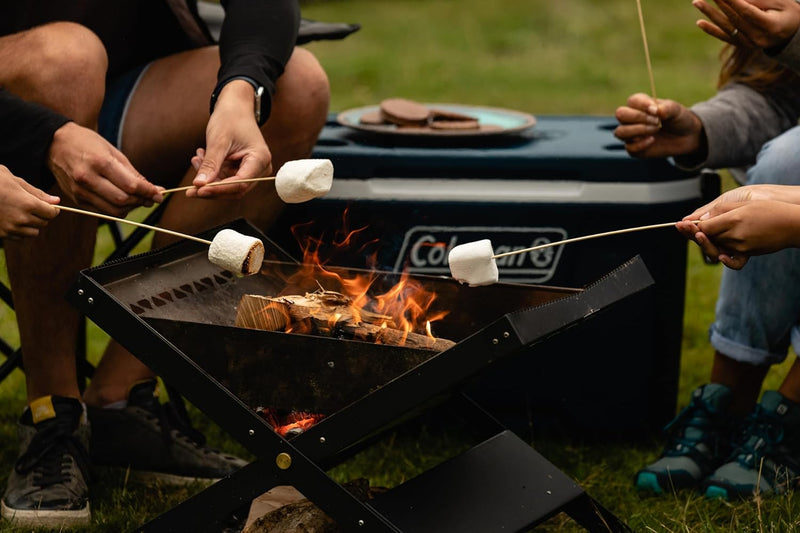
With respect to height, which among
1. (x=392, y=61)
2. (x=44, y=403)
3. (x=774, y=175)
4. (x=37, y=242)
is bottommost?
(x=392, y=61)

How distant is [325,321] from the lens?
1.77m

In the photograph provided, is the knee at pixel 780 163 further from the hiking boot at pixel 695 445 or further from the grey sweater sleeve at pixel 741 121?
the hiking boot at pixel 695 445

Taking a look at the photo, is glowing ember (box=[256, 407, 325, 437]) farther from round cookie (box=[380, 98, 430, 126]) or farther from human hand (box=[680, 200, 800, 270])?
round cookie (box=[380, 98, 430, 126])

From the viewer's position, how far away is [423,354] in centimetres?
160

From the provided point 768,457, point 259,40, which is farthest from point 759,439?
point 259,40

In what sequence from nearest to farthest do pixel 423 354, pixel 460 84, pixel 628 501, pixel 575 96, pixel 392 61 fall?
pixel 423 354 → pixel 628 501 → pixel 575 96 → pixel 460 84 → pixel 392 61

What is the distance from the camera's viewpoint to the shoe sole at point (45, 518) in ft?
6.92

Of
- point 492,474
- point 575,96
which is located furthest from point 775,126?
point 575,96

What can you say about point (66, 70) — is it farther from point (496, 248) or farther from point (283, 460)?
point (496, 248)

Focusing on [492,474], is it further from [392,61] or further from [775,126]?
[392,61]

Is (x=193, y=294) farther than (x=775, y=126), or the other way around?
(x=775, y=126)

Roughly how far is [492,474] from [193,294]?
0.64 meters

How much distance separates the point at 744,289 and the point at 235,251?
3.89 feet

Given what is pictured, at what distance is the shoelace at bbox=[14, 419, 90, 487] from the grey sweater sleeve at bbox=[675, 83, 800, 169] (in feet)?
4.95
